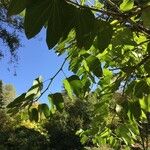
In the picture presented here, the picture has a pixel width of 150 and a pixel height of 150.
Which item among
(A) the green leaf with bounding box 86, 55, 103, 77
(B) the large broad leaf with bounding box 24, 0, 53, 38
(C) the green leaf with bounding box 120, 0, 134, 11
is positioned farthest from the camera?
(C) the green leaf with bounding box 120, 0, 134, 11

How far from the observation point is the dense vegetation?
0.89 meters

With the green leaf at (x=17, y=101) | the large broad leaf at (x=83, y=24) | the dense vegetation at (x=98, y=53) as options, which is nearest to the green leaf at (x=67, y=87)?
the dense vegetation at (x=98, y=53)

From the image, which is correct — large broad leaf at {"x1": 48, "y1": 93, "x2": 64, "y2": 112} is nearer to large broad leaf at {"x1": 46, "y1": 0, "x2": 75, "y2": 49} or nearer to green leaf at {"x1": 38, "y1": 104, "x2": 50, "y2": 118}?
green leaf at {"x1": 38, "y1": 104, "x2": 50, "y2": 118}

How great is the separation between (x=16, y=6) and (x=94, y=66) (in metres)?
0.60

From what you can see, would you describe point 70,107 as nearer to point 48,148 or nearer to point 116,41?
point 48,148

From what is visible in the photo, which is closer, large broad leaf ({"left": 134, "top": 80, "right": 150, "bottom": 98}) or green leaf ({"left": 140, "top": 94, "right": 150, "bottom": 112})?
large broad leaf ({"left": 134, "top": 80, "right": 150, "bottom": 98})

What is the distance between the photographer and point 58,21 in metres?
0.89

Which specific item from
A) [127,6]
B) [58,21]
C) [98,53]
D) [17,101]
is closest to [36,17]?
[58,21]

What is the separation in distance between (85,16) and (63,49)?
1.05m

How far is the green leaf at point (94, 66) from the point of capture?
1.40m

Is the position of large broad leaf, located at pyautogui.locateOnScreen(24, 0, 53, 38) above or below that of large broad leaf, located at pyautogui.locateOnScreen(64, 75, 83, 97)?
below

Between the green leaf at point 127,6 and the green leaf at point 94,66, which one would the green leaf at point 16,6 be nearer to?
the green leaf at point 94,66

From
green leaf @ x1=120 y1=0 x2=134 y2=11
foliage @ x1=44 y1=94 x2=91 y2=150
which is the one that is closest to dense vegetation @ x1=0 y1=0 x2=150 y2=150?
green leaf @ x1=120 y1=0 x2=134 y2=11

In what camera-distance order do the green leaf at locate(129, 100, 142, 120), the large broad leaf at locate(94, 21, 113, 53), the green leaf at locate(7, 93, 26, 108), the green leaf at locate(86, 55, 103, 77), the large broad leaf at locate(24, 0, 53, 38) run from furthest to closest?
the green leaf at locate(129, 100, 142, 120) < the green leaf at locate(86, 55, 103, 77) < the green leaf at locate(7, 93, 26, 108) < the large broad leaf at locate(94, 21, 113, 53) < the large broad leaf at locate(24, 0, 53, 38)
